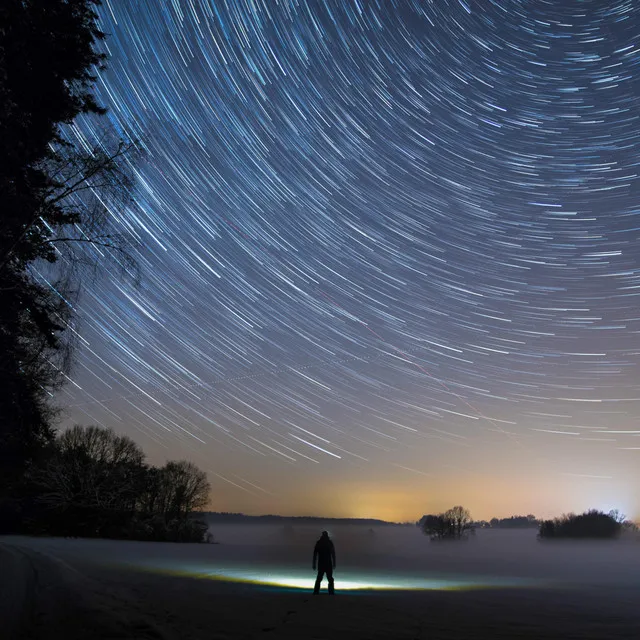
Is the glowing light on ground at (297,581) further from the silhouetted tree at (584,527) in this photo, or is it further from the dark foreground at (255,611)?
the silhouetted tree at (584,527)

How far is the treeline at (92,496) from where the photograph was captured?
37.8m

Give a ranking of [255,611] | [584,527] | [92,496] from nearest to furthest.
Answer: [255,611]
[92,496]
[584,527]

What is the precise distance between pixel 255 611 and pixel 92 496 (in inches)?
1382

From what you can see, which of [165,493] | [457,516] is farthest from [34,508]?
[457,516]

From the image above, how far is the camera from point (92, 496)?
3941 centimetres

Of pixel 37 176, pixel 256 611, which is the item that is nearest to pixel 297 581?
pixel 256 611

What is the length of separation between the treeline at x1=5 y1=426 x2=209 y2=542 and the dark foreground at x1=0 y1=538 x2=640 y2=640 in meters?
27.3

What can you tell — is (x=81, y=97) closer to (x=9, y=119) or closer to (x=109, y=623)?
(x=9, y=119)

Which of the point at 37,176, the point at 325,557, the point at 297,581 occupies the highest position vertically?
the point at 37,176

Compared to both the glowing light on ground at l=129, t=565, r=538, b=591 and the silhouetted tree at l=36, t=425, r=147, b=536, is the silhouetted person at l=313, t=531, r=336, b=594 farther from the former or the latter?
the silhouetted tree at l=36, t=425, r=147, b=536

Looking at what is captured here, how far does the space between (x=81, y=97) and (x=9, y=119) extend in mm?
2330

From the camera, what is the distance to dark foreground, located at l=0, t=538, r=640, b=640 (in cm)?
680

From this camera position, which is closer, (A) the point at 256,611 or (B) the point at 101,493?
(A) the point at 256,611

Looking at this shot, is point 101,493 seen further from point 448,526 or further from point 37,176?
point 448,526
